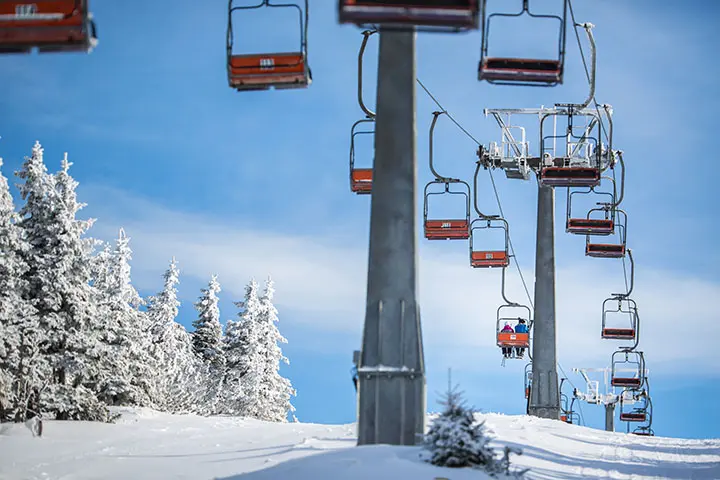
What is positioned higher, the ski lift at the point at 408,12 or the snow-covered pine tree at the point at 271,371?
the ski lift at the point at 408,12

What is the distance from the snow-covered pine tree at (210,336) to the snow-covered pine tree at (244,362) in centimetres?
88

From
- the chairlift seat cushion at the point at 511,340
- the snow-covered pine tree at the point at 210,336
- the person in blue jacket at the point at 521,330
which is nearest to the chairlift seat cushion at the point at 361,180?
the chairlift seat cushion at the point at 511,340

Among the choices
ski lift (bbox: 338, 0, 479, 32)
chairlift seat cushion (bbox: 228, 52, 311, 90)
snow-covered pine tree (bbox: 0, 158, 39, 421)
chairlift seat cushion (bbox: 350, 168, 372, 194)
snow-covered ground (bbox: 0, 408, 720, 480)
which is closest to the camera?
ski lift (bbox: 338, 0, 479, 32)

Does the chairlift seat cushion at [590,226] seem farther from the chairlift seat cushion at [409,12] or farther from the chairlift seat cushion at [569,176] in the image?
the chairlift seat cushion at [409,12]

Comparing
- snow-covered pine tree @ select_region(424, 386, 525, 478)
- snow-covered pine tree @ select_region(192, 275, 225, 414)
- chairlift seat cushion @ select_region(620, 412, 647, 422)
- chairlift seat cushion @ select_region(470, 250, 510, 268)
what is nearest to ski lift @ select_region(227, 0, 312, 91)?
snow-covered pine tree @ select_region(424, 386, 525, 478)

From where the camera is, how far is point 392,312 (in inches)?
621

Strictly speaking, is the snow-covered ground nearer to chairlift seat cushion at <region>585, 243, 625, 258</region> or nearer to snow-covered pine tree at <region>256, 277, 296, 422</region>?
chairlift seat cushion at <region>585, 243, 625, 258</region>

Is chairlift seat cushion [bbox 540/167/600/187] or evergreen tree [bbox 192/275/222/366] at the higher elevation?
chairlift seat cushion [bbox 540/167/600/187]

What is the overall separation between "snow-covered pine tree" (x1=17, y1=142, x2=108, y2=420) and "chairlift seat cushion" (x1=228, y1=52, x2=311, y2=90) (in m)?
14.9

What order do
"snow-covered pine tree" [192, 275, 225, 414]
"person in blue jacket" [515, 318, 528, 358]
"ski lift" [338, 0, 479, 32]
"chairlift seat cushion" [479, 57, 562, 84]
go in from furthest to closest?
"snow-covered pine tree" [192, 275, 225, 414] < "person in blue jacket" [515, 318, 528, 358] < "chairlift seat cushion" [479, 57, 562, 84] < "ski lift" [338, 0, 479, 32]

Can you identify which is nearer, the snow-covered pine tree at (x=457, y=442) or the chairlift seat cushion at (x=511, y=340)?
the snow-covered pine tree at (x=457, y=442)

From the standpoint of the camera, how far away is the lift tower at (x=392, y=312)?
15.8m

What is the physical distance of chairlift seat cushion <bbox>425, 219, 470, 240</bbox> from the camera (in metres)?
30.4

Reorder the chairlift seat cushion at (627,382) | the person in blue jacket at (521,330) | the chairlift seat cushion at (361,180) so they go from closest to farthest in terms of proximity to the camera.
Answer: the chairlift seat cushion at (361,180)
the person in blue jacket at (521,330)
the chairlift seat cushion at (627,382)
